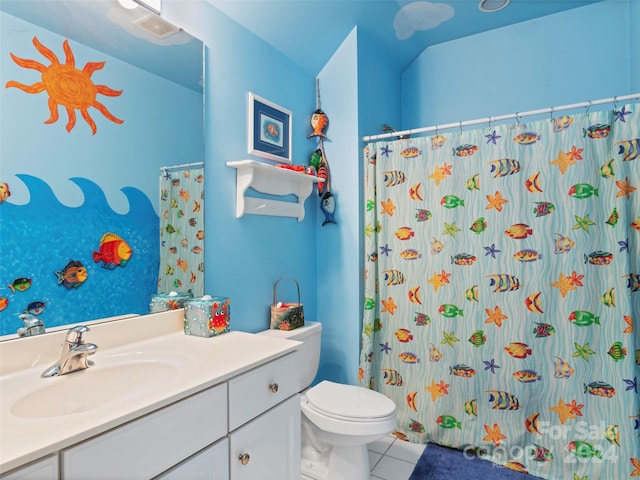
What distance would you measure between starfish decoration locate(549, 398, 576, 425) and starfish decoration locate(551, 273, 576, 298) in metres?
0.55

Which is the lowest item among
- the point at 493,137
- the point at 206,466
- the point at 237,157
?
the point at 206,466

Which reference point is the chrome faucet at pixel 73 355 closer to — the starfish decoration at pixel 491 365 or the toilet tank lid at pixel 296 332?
the toilet tank lid at pixel 296 332

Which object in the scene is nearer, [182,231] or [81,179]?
[81,179]

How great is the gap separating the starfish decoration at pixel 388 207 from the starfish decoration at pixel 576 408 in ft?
4.36

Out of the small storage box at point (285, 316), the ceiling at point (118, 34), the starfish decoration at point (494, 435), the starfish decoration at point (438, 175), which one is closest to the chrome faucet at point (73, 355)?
the ceiling at point (118, 34)

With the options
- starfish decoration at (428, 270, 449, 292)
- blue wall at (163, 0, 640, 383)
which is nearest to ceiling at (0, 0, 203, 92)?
blue wall at (163, 0, 640, 383)

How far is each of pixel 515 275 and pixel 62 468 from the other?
1.96 m

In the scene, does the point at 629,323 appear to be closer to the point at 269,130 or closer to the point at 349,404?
the point at 349,404

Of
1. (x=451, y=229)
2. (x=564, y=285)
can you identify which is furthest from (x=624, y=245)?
(x=451, y=229)

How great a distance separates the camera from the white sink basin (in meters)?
0.92

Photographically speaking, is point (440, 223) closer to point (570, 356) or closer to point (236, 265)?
point (570, 356)

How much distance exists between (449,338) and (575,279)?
69cm

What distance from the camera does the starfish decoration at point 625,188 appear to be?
1.70m

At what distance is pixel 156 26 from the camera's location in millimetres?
1448
